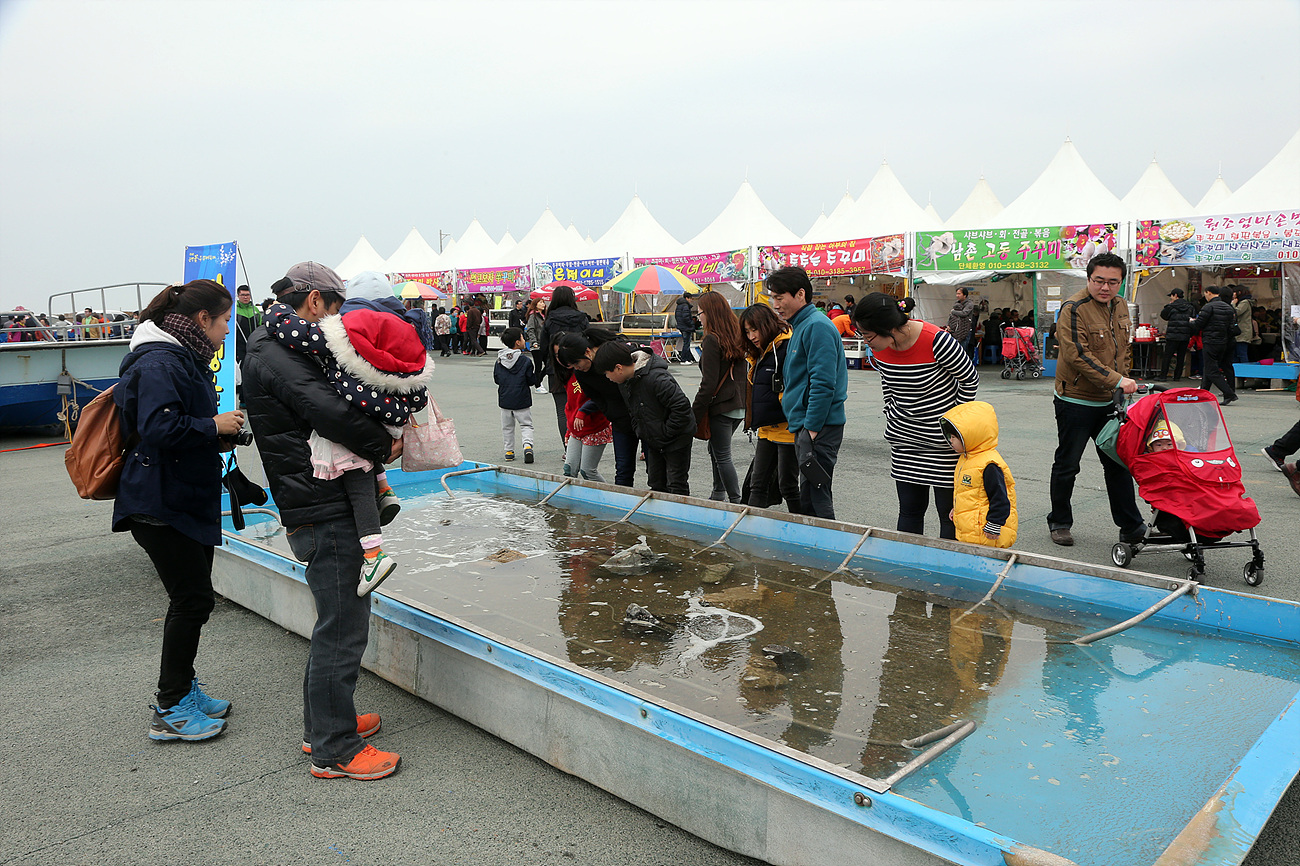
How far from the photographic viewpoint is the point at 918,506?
4.90 metres

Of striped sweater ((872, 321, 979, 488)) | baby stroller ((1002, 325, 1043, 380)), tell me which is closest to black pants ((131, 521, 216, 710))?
striped sweater ((872, 321, 979, 488))

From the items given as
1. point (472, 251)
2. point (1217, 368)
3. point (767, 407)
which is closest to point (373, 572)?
point (767, 407)

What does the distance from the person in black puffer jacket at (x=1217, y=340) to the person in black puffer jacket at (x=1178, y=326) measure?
2.07 metres

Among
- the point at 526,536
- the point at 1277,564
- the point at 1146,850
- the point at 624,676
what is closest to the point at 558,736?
the point at 624,676

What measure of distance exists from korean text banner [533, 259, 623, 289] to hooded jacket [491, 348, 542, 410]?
17.3 m

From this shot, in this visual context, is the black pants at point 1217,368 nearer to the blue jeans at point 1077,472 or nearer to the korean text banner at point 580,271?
the blue jeans at point 1077,472

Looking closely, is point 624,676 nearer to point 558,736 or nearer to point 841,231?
point 558,736

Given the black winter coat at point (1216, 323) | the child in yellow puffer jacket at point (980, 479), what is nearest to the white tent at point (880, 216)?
the black winter coat at point (1216, 323)

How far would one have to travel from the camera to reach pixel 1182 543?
5020 millimetres

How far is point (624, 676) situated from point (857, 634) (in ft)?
3.73

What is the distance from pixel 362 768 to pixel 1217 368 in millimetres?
14650

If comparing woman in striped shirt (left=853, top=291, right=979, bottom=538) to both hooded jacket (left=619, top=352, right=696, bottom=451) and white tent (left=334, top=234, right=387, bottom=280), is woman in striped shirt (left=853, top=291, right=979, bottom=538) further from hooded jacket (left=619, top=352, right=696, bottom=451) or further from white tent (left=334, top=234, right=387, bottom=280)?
white tent (left=334, top=234, right=387, bottom=280)

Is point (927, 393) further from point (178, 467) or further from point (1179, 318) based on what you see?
point (1179, 318)

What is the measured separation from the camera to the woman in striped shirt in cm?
462
